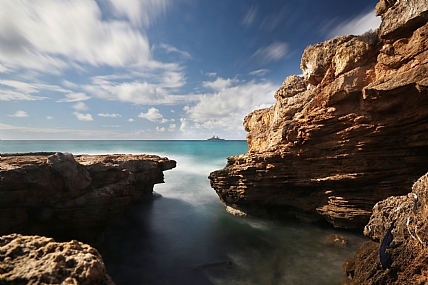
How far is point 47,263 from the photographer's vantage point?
3672mm

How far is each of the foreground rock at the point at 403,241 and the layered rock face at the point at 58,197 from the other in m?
12.2

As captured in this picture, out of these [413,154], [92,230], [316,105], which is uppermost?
[316,105]

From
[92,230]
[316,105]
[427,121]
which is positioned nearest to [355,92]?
[316,105]

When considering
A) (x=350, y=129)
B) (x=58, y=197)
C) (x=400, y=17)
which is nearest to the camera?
(x=400, y=17)

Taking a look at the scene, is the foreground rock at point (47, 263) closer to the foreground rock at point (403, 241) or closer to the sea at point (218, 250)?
the sea at point (218, 250)

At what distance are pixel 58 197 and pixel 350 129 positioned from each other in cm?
1568

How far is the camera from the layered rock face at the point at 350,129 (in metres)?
9.39

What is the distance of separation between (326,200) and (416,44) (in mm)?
9632

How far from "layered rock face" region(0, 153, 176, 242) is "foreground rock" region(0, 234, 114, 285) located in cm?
588

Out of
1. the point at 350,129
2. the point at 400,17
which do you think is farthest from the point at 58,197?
the point at 400,17

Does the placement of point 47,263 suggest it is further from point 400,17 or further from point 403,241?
point 400,17

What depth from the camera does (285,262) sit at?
33.9 feet

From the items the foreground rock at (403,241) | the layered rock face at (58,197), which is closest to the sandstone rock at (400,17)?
the foreground rock at (403,241)

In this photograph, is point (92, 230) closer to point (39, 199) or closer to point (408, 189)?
point (39, 199)
